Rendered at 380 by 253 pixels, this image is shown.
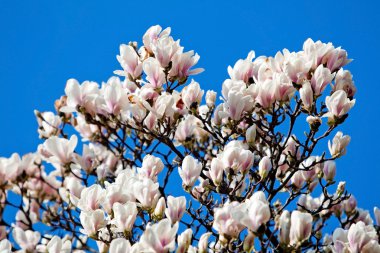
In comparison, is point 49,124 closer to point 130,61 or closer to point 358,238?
point 130,61

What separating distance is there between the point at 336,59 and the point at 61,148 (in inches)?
50.8

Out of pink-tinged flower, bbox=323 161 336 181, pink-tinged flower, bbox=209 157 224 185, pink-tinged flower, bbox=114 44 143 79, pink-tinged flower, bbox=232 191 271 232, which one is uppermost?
pink-tinged flower, bbox=114 44 143 79

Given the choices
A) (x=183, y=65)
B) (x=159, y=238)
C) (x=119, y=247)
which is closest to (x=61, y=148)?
(x=183, y=65)

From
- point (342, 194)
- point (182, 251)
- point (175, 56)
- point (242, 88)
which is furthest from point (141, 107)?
point (342, 194)

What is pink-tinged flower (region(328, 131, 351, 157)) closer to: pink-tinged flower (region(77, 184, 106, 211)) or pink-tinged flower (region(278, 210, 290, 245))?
pink-tinged flower (region(278, 210, 290, 245))

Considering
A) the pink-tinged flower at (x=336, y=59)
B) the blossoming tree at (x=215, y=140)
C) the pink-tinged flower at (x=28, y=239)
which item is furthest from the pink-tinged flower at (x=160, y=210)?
the pink-tinged flower at (x=28, y=239)

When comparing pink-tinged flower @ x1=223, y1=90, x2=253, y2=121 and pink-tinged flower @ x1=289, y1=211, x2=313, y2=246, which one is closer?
pink-tinged flower @ x1=289, y1=211, x2=313, y2=246

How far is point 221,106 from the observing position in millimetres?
2469

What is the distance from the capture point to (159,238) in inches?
69.6

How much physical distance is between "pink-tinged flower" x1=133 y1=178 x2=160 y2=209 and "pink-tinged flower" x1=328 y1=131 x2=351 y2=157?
74 cm

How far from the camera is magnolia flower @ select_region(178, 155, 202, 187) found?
2.20 metres

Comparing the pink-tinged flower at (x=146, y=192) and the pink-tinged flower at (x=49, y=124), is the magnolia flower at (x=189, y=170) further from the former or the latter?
the pink-tinged flower at (x=49, y=124)

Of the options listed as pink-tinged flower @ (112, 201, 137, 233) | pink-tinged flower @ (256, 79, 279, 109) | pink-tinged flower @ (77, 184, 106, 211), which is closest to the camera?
pink-tinged flower @ (112, 201, 137, 233)

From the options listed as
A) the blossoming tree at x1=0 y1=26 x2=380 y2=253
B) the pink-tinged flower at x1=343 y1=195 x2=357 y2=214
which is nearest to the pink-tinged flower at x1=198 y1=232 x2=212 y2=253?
the blossoming tree at x1=0 y1=26 x2=380 y2=253
